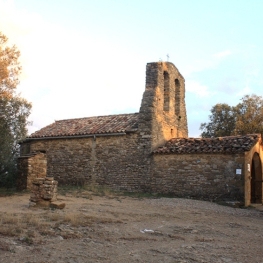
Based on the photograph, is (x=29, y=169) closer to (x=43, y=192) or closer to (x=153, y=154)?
(x=43, y=192)

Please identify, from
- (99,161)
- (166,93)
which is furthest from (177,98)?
(99,161)

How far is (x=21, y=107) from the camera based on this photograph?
1467cm

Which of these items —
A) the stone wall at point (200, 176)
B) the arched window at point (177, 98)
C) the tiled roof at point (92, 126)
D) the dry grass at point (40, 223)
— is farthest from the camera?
the arched window at point (177, 98)

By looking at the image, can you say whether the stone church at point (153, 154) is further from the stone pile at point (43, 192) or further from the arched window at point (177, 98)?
the stone pile at point (43, 192)

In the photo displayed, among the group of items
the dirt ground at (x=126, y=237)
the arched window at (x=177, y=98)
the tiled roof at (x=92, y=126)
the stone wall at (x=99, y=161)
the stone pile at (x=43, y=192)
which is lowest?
the dirt ground at (x=126, y=237)

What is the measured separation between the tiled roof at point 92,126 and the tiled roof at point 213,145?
90.3 inches

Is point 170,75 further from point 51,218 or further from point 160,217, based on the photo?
point 51,218

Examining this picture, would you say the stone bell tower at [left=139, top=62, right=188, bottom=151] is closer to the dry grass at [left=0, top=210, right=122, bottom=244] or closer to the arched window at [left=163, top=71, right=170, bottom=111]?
the arched window at [left=163, top=71, right=170, bottom=111]

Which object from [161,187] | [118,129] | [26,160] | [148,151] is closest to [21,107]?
[26,160]

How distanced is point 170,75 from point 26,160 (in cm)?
947

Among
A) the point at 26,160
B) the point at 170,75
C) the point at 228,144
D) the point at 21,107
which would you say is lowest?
the point at 26,160

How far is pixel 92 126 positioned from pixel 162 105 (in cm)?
443

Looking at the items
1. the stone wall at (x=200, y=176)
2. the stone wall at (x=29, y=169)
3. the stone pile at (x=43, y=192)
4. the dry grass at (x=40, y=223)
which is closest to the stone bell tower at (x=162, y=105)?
the stone wall at (x=200, y=176)

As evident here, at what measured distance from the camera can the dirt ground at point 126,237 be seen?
5.83 metres
